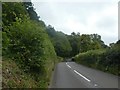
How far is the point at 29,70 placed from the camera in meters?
16.5

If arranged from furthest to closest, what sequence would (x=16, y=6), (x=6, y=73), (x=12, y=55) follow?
(x=16, y=6), (x=12, y=55), (x=6, y=73)

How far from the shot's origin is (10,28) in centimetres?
1691

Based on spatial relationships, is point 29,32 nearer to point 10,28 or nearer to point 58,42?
point 10,28

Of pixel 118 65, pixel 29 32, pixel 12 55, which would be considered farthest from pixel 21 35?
pixel 118 65

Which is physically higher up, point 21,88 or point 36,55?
point 36,55

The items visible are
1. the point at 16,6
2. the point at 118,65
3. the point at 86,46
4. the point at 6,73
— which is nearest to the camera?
the point at 6,73

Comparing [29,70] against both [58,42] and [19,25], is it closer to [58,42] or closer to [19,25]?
[19,25]

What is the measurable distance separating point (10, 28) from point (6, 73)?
5739 millimetres

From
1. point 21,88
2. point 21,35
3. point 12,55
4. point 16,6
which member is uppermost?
point 16,6

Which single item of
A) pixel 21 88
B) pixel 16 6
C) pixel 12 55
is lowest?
pixel 21 88

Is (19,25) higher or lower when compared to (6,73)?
higher

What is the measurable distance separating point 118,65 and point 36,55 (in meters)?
15.7

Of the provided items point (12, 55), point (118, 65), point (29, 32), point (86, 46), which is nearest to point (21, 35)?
point (29, 32)

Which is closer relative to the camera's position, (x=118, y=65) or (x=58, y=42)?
(x=118, y=65)
